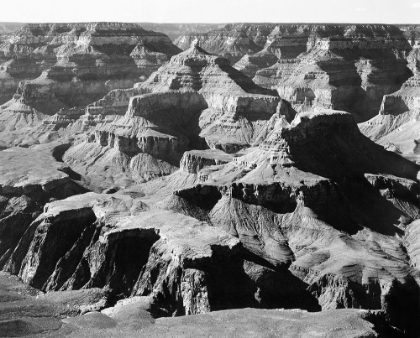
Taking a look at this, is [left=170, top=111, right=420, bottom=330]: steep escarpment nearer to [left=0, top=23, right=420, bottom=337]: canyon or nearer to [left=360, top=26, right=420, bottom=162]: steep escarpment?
[left=0, top=23, right=420, bottom=337]: canyon

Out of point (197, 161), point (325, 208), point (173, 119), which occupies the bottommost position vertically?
point (325, 208)

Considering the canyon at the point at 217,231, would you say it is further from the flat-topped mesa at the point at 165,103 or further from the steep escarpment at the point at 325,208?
the flat-topped mesa at the point at 165,103

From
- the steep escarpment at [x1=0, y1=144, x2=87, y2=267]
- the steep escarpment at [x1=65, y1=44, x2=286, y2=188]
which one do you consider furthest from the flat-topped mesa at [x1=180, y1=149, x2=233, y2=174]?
the steep escarpment at [x1=0, y1=144, x2=87, y2=267]

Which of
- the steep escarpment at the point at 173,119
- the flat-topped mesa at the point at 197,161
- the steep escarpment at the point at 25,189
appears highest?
the steep escarpment at the point at 173,119

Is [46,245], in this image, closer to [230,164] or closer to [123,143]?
[230,164]

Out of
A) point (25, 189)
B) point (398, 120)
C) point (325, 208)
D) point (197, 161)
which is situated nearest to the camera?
point (325, 208)

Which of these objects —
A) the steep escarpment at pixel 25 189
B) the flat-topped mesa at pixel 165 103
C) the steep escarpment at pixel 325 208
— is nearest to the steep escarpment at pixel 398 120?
the steep escarpment at pixel 325 208

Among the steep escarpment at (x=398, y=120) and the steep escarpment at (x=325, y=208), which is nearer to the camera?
the steep escarpment at (x=325, y=208)

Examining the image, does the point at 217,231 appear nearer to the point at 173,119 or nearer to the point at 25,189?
the point at 25,189

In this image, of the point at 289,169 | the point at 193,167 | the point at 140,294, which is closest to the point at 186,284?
the point at 140,294

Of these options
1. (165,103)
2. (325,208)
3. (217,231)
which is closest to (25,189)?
(165,103)

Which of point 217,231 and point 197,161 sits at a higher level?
point 197,161

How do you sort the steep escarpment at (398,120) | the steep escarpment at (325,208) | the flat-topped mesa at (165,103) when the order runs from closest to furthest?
the steep escarpment at (325,208)
the flat-topped mesa at (165,103)
the steep escarpment at (398,120)
